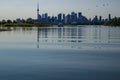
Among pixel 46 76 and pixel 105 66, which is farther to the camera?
pixel 105 66

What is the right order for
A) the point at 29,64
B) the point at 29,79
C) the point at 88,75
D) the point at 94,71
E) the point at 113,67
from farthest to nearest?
1. the point at 29,64
2. the point at 113,67
3. the point at 94,71
4. the point at 88,75
5. the point at 29,79

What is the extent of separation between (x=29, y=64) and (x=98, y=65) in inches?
195

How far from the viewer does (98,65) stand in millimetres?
20578

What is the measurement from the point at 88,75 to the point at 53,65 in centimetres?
427

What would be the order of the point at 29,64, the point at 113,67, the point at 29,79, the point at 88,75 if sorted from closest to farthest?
the point at 29,79, the point at 88,75, the point at 113,67, the point at 29,64

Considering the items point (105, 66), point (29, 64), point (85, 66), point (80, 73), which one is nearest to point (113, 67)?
point (105, 66)

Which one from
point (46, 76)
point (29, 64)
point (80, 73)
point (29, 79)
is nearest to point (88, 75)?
point (80, 73)

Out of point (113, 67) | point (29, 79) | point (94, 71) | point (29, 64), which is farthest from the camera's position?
point (29, 64)

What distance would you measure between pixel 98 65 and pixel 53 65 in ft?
10.5

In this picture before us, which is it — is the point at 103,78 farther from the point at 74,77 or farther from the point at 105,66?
the point at 105,66

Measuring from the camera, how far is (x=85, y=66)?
2011cm

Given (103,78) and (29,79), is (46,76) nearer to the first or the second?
(29,79)

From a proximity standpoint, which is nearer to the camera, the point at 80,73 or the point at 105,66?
the point at 80,73

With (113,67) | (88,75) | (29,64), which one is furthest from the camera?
(29,64)
